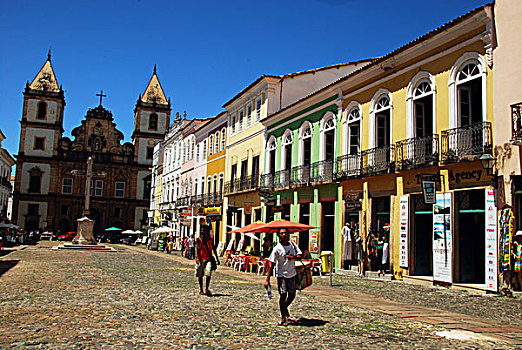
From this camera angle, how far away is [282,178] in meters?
27.4

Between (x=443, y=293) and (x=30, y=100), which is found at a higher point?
(x=30, y=100)

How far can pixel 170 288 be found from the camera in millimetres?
14258

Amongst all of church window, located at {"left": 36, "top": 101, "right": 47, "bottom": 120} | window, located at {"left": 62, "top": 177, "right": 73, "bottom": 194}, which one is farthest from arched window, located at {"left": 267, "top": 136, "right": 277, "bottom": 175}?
church window, located at {"left": 36, "top": 101, "right": 47, "bottom": 120}

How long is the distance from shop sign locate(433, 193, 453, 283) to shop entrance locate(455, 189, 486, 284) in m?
0.24

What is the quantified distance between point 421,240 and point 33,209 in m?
63.9

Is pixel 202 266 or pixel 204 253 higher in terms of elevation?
pixel 204 253

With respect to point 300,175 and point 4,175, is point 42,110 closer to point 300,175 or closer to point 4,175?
point 4,175

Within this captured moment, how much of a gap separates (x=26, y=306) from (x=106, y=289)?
3267mm

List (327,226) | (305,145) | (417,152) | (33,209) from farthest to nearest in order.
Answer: (33,209) < (305,145) < (327,226) < (417,152)

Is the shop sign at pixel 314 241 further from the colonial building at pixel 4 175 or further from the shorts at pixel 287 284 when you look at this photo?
the colonial building at pixel 4 175

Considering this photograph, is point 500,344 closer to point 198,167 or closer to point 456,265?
point 456,265

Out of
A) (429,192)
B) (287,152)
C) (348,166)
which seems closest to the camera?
(429,192)

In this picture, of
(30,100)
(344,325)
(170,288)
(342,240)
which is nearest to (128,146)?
(30,100)

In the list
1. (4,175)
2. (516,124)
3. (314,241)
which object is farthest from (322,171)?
(4,175)
